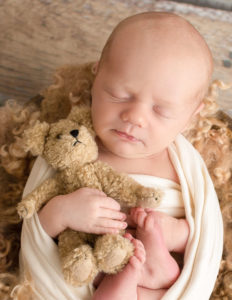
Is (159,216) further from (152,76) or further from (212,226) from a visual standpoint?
(152,76)

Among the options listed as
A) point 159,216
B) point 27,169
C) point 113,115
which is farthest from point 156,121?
point 27,169

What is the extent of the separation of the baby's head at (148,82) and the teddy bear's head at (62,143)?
68mm

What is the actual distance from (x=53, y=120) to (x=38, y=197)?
15.2 inches

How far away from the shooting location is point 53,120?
1421 millimetres

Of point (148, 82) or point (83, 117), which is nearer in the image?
point (148, 82)

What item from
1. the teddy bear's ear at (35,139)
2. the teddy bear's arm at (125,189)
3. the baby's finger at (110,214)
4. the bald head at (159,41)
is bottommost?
the baby's finger at (110,214)

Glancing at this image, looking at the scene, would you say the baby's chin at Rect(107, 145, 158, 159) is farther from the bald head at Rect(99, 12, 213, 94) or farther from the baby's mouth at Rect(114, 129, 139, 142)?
the bald head at Rect(99, 12, 213, 94)

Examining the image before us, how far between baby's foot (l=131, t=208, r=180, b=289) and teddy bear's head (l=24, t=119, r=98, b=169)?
0.19m

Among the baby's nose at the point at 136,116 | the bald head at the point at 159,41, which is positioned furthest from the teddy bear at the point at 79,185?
the bald head at the point at 159,41

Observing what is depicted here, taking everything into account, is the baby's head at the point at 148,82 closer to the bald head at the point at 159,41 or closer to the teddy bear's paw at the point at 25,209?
the bald head at the point at 159,41

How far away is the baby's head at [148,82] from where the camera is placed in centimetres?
106

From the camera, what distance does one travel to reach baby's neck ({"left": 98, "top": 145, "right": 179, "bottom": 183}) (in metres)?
1.21

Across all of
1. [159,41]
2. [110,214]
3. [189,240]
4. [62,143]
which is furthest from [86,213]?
→ [159,41]

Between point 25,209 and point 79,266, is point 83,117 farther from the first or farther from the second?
point 79,266
